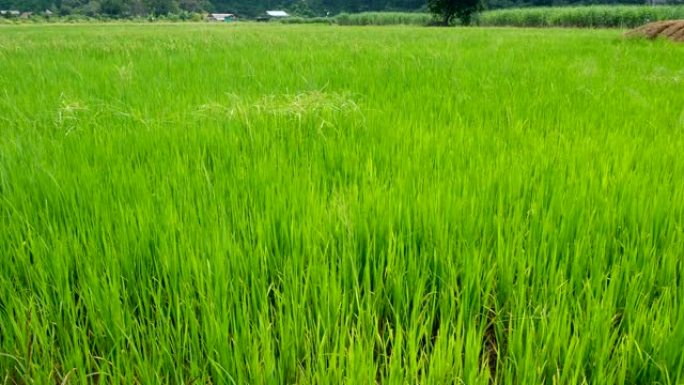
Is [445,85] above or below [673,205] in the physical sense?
above

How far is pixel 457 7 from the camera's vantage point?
2944cm

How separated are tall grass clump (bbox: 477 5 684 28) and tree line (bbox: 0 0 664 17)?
1195 centimetres

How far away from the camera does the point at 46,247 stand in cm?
81

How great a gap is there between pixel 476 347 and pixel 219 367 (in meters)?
0.32

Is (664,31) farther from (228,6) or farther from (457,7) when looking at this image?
(228,6)

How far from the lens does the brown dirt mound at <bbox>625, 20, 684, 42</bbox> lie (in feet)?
22.7

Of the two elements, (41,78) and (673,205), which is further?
(41,78)

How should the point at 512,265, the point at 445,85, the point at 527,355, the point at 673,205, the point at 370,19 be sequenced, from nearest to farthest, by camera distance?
1. the point at 527,355
2. the point at 512,265
3. the point at 673,205
4. the point at 445,85
5. the point at 370,19

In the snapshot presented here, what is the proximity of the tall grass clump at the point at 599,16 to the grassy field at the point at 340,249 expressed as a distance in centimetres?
2944

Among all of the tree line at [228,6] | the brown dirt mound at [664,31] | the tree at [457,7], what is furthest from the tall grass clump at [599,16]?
the brown dirt mound at [664,31]

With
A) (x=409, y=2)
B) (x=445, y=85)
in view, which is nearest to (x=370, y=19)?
(x=409, y=2)

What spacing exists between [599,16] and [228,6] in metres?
62.6

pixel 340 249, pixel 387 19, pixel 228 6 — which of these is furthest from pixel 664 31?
pixel 228 6

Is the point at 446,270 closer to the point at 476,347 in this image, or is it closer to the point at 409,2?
the point at 476,347
